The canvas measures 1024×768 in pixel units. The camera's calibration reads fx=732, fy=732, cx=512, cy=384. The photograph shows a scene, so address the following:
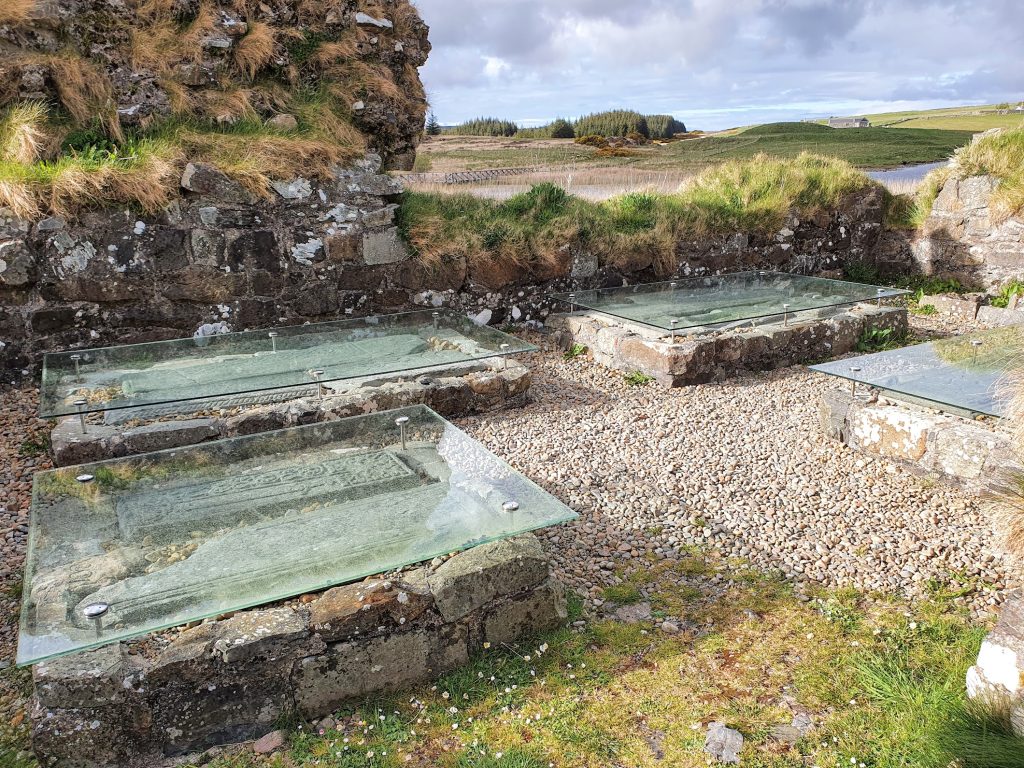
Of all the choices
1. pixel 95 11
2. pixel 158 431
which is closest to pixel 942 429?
pixel 158 431

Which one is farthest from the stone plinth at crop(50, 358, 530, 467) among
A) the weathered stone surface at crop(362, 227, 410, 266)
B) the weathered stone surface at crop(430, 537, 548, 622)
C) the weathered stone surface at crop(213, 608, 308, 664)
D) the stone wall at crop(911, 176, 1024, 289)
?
the stone wall at crop(911, 176, 1024, 289)

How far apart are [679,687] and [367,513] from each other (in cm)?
154

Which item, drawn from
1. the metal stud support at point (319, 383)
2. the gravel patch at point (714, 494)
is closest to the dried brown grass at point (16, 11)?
the gravel patch at point (714, 494)

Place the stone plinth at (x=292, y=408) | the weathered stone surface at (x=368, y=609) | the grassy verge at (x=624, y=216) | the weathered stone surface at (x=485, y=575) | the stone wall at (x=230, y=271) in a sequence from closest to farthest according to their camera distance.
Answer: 1. the weathered stone surface at (x=368, y=609)
2. the weathered stone surface at (x=485, y=575)
3. the stone plinth at (x=292, y=408)
4. the stone wall at (x=230, y=271)
5. the grassy verge at (x=624, y=216)

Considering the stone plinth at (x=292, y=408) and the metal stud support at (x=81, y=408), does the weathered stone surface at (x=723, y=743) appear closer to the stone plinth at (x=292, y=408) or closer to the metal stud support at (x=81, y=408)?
the stone plinth at (x=292, y=408)

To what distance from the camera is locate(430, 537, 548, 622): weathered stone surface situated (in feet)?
9.91

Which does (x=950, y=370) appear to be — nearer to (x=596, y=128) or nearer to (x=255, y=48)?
(x=255, y=48)

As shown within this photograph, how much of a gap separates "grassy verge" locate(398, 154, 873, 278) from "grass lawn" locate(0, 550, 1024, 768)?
4787mm

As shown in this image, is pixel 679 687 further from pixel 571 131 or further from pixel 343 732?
pixel 571 131

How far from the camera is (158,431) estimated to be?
4.79 m

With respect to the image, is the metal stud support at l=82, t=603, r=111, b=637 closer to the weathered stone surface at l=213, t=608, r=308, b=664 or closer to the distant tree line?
the weathered stone surface at l=213, t=608, r=308, b=664

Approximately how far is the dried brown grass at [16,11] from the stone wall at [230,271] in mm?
1891

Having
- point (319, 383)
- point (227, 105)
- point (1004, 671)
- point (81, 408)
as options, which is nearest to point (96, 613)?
point (81, 408)

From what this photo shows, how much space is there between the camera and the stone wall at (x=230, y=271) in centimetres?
596
